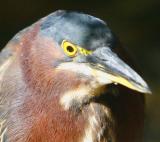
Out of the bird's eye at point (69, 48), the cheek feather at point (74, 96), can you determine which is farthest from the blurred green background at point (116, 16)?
the bird's eye at point (69, 48)

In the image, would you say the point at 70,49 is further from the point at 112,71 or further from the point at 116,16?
the point at 116,16

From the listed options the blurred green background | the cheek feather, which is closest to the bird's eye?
the cheek feather

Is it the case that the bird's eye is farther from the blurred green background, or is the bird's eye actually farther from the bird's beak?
the blurred green background

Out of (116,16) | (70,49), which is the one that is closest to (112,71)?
(70,49)

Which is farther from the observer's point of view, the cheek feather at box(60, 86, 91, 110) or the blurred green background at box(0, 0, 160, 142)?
the blurred green background at box(0, 0, 160, 142)

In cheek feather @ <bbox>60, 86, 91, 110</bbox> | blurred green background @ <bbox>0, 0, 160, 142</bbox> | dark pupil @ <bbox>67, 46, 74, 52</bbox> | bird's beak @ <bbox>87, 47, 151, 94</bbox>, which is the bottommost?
blurred green background @ <bbox>0, 0, 160, 142</bbox>

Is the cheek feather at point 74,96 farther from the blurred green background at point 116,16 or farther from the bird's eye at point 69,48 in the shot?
the blurred green background at point 116,16
